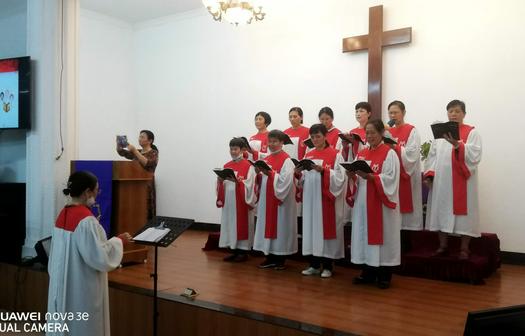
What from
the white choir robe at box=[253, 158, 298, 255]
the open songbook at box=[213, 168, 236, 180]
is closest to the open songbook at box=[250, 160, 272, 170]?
the white choir robe at box=[253, 158, 298, 255]

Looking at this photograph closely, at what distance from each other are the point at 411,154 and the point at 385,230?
102cm

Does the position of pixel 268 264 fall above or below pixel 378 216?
below

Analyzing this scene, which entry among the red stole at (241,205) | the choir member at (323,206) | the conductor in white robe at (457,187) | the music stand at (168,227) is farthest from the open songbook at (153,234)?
the conductor in white robe at (457,187)

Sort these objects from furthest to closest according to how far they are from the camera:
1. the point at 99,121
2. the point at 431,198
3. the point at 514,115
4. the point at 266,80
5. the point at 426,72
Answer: the point at 99,121 < the point at 266,80 < the point at 426,72 < the point at 514,115 < the point at 431,198

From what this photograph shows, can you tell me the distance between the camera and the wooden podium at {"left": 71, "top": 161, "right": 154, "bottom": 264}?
207 inches

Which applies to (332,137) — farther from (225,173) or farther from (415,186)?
(225,173)

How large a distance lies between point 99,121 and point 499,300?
7217mm

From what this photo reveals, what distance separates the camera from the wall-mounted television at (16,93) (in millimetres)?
5512

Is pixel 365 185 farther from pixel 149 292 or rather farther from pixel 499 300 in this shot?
pixel 149 292

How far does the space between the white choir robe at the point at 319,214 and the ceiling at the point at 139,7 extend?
15.1ft

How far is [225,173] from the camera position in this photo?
5.55 m

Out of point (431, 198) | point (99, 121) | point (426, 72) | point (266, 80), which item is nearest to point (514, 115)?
point (426, 72)

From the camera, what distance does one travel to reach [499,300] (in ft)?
13.3

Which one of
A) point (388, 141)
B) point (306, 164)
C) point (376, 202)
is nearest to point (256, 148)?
point (306, 164)
